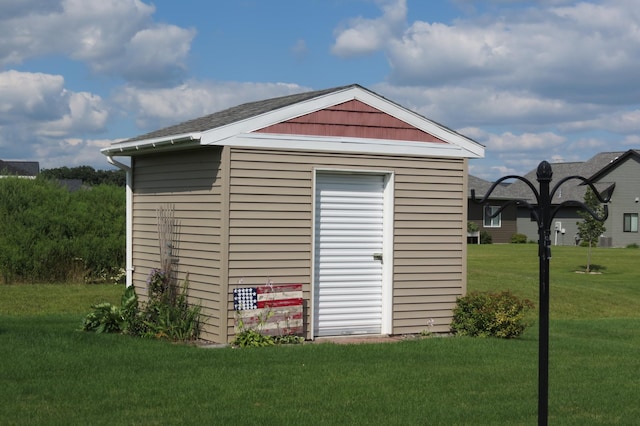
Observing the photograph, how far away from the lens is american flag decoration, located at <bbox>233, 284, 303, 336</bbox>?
38.7 feet

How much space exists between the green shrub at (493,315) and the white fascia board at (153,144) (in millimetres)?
4848

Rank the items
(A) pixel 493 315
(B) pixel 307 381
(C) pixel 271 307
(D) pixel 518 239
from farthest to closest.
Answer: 1. (D) pixel 518 239
2. (A) pixel 493 315
3. (C) pixel 271 307
4. (B) pixel 307 381

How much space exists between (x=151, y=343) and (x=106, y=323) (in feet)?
5.30

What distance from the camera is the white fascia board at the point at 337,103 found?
1170cm

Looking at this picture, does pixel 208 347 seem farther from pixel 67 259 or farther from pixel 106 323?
pixel 67 259

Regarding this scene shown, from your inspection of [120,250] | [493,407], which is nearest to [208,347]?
[493,407]

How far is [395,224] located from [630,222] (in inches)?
1626

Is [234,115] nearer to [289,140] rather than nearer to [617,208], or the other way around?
[289,140]

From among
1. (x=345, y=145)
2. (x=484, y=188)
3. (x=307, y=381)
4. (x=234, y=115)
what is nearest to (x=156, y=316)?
(x=234, y=115)

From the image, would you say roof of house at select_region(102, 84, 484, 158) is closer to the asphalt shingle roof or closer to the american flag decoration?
the asphalt shingle roof

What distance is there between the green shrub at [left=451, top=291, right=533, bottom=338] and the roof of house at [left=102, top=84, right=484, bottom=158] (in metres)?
2.24

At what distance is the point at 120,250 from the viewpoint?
73.1ft

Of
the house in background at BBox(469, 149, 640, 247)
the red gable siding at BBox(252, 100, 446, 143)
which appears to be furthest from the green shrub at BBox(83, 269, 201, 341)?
the house in background at BBox(469, 149, 640, 247)

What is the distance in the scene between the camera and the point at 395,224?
13.0m
